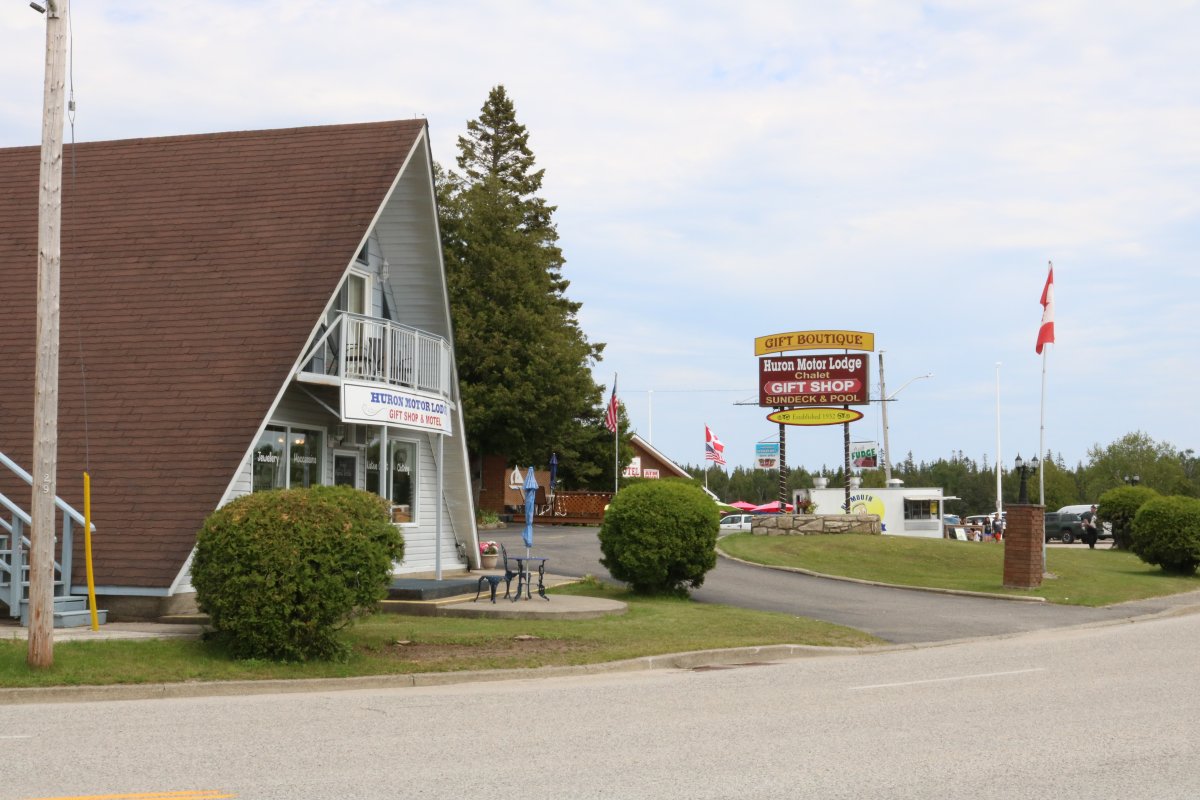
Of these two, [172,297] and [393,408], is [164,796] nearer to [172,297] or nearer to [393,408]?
[393,408]

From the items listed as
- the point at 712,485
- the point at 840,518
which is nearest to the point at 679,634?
the point at 840,518

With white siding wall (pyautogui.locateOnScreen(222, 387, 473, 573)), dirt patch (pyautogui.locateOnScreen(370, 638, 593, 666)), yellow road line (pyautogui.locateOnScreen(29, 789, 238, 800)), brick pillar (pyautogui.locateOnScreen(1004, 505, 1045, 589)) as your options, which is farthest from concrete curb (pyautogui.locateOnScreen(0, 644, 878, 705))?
brick pillar (pyautogui.locateOnScreen(1004, 505, 1045, 589))

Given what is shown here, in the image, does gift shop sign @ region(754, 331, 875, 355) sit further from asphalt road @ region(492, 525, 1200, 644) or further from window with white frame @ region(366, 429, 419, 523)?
window with white frame @ region(366, 429, 419, 523)

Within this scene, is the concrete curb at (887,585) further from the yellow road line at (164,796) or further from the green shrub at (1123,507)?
the yellow road line at (164,796)

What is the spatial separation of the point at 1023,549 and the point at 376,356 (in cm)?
1472

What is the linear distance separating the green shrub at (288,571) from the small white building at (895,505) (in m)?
34.1

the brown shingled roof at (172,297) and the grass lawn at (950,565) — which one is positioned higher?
the brown shingled roof at (172,297)

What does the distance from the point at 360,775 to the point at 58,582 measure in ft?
33.1

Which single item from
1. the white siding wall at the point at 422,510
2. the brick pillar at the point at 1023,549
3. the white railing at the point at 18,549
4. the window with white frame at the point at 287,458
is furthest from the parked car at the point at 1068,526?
the white railing at the point at 18,549

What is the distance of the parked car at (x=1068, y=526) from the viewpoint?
196ft

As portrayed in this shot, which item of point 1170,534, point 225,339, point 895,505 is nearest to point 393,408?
point 225,339

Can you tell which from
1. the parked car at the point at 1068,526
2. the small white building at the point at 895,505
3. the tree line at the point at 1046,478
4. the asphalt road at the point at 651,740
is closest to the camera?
the asphalt road at the point at 651,740

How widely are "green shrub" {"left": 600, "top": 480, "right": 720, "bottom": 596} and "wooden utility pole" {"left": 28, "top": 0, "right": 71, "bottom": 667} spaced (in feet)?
35.3

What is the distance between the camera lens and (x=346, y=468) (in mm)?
22438
